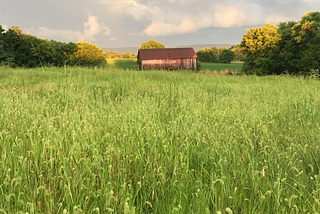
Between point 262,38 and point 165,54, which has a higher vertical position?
point 262,38

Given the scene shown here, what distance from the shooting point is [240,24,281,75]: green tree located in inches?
1401

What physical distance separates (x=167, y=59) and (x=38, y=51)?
27170mm

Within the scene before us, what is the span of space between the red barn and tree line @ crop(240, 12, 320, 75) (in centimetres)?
1254

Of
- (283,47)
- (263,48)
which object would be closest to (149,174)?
(263,48)

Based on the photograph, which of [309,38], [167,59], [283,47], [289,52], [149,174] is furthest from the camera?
[167,59]

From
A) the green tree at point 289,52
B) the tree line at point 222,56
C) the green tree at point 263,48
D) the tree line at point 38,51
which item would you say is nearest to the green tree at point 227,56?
the tree line at point 222,56

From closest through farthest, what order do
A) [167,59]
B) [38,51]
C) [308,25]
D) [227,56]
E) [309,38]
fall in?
[308,25]
[309,38]
[38,51]
[167,59]
[227,56]

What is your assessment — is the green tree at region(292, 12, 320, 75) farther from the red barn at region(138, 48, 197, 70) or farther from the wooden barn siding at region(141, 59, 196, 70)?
the wooden barn siding at region(141, 59, 196, 70)

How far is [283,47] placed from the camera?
121ft

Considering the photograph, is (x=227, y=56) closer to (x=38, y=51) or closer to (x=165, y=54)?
(x=165, y=54)

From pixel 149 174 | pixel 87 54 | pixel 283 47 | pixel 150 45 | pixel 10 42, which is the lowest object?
pixel 149 174

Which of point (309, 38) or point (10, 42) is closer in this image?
point (309, 38)

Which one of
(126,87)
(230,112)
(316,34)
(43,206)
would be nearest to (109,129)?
(43,206)

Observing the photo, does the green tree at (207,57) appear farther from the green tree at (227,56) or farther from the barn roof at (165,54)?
the barn roof at (165,54)
